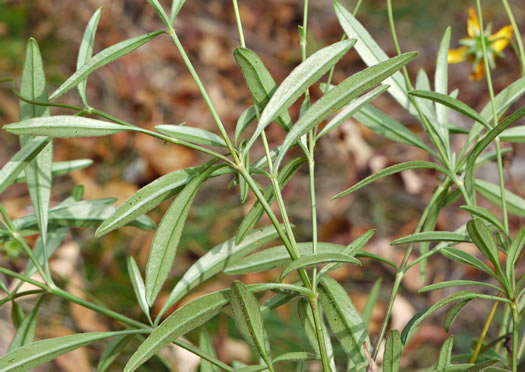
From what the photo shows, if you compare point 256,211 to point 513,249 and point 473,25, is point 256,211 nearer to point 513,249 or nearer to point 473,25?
point 513,249

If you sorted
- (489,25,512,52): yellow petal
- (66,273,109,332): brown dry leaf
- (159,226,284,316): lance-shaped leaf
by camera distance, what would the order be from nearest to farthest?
(159,226,284,316): lance-shaped leaf, (489,25,512,52): yellow petal, (66,273,109,332): brown dry leaf

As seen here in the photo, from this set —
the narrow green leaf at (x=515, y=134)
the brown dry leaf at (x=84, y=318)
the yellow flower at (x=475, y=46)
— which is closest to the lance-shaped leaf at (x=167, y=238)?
the narrow green leaf at (x=515, y=134)

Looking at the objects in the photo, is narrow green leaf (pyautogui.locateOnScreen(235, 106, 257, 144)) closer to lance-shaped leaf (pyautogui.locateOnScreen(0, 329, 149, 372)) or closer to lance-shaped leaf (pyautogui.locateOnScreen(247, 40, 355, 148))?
lance-shaped leaf (pyautogui.locateOnScreen(247, 40, 355, 148))

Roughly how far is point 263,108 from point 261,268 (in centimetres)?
13

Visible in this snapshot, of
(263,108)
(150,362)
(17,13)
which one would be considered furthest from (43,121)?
(17,13)

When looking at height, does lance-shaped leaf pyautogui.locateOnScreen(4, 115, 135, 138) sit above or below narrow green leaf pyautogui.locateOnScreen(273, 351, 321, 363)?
above

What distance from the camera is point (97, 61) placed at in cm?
33

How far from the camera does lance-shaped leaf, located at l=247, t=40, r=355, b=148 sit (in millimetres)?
334

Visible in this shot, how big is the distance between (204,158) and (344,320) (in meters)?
1.41

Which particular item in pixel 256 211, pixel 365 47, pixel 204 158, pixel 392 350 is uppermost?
pixel 204 158

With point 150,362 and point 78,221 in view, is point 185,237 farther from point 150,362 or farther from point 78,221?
point 78,221

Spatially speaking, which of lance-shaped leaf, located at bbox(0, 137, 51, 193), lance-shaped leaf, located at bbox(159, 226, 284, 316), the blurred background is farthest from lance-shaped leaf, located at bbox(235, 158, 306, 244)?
the blurred background

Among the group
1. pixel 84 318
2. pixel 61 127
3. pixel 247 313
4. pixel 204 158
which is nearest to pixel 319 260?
pixel 247 313

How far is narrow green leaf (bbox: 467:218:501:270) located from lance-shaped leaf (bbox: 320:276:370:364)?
10cm
